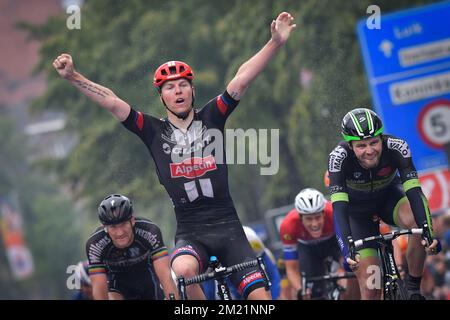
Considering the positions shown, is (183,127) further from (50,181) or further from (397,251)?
(50,181)

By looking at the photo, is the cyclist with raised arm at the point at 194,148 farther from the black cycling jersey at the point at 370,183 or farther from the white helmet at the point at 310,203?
the white helmet at the point at 310,203

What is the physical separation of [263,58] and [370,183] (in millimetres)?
1749

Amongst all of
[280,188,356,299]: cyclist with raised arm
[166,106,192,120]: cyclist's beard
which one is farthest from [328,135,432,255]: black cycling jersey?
[280,188,356,299]: cyclist with raised arm

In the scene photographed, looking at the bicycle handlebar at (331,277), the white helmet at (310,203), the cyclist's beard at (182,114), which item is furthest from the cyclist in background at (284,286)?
the cyclist's beard at (182,114)

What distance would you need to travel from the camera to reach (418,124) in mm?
16625

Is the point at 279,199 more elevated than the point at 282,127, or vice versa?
the point at 282,127

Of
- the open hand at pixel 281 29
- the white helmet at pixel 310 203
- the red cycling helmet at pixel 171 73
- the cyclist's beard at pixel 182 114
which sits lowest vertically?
the white helmet at pixel 310 203

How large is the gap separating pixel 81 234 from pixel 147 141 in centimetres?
5000

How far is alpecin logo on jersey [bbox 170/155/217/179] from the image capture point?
8.97 metres

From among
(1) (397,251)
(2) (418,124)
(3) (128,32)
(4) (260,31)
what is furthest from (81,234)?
(1) (397,251)

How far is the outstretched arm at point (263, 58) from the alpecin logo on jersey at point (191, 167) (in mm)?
670

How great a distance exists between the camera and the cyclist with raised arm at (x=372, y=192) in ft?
29.7
